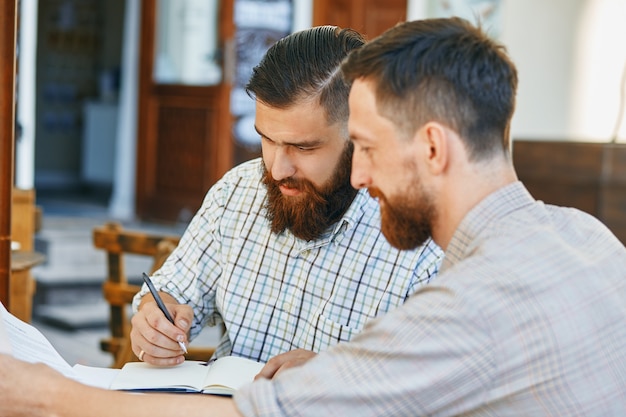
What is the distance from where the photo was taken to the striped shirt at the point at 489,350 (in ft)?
4.37

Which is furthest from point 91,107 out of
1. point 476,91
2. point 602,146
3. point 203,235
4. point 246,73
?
point 476,91

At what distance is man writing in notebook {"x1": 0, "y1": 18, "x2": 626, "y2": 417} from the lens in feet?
4.41

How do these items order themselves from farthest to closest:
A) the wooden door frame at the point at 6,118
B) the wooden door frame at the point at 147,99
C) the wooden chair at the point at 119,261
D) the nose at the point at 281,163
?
the wooden door frame at the point at 147,99
the wooden chair at the point at 119,261
the nose at the point at 281,163
the wooden door frame at the point at 6,118

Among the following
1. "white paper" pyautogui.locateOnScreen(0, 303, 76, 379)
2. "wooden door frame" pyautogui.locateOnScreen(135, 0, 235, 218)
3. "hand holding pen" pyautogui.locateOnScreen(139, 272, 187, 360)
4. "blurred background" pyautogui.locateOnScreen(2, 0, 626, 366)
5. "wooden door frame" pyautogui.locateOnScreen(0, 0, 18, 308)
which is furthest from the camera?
"wooden door frame" pyautogui.locateOnScreen(135, 0, 235, 218)

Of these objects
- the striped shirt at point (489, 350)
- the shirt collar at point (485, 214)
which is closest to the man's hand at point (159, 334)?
the striped shirt at point (489, 350)

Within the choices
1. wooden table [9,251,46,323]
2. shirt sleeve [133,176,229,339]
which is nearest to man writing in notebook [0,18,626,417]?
shirt sleeve [133,176,229,339]

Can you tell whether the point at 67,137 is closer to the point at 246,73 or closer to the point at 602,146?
the point at 246,73

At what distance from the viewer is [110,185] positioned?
11422 millimetres

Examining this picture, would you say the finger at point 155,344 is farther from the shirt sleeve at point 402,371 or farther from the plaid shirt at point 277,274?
the shirt sleeve at point 402,371

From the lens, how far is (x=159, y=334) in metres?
2.07

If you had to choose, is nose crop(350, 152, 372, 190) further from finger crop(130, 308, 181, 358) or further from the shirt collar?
finger crop(130, 308, 181, 358)

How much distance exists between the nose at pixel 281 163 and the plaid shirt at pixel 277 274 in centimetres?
20

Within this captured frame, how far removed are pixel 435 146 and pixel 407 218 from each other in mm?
128

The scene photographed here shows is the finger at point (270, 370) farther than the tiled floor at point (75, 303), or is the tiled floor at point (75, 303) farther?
the tiled floor at point (75, 303)
